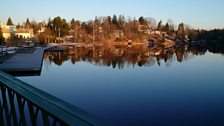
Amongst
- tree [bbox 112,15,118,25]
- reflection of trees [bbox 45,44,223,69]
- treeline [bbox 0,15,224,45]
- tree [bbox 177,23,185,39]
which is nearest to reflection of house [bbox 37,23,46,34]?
treeline [bbox 0,15,224,45]

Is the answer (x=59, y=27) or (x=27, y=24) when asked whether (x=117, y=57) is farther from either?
(x=27, y=24)

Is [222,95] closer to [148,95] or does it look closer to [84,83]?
[148,95]

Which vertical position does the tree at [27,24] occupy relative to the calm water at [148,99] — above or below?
above

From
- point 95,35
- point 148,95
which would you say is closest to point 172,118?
point 148,95

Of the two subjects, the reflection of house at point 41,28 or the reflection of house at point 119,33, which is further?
the reflection of house at point 119,33

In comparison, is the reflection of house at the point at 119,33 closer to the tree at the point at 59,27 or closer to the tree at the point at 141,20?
the tree at the point at 59,27

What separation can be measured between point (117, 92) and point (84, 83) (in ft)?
11.4

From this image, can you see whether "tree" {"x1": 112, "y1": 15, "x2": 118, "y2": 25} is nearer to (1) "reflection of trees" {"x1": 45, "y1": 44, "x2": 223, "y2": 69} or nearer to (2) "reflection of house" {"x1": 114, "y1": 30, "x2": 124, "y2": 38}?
(2) "reflection of house" {"x1": 114, "y1": 30, "x2": 124, "y2": 38}

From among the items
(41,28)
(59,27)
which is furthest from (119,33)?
(41,28)

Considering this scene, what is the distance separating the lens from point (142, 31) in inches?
4139

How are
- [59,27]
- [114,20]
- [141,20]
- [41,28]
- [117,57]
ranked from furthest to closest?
[141,20]
[114,20]
[41,28]
[59,27]
[117,57]

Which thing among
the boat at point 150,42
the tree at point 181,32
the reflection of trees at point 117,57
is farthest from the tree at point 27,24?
the tree at point 181,32

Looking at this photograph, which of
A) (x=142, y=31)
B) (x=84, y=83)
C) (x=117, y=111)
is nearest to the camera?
(x=117, y=111)

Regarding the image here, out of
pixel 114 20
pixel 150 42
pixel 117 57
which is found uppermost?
pixel 114 20
